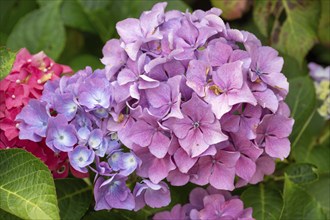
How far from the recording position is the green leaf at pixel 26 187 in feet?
3.54

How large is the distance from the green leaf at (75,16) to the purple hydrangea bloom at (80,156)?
655mm

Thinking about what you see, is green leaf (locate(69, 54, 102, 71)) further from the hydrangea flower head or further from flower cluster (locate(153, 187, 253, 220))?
flower cluster (locate(153, 187, 253, 220))

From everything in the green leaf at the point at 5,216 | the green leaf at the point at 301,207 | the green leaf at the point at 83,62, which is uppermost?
the green leaf at the point at 5,216

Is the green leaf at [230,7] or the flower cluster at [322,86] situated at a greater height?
the green leaf at [230,7]

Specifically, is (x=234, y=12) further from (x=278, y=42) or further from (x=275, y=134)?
(x=275, y=134)

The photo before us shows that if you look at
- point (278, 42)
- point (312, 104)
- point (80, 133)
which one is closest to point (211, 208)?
point (80, 133)

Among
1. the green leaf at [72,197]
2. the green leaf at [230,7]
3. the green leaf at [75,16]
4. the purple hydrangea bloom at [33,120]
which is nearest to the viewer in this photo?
the purple hydrangea bloom at [33,120]

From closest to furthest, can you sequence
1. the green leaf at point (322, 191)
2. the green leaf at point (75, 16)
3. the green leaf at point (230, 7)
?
the green leaf at point (322, 191)
the green leaf at point (230, 7)
the green leaf at point (75, 16)

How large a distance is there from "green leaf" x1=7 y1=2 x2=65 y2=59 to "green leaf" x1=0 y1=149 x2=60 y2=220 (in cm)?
46

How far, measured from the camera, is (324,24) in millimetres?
1704

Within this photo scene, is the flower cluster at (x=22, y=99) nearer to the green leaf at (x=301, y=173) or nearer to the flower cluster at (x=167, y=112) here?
the flower cluster at (x=167, y=112)

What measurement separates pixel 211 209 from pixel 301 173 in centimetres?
25

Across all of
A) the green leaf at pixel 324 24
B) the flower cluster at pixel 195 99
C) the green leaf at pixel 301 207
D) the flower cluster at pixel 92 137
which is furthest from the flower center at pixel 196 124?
the green leaf at pixel 324 24

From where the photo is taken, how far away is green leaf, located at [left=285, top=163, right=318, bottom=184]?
140cm
